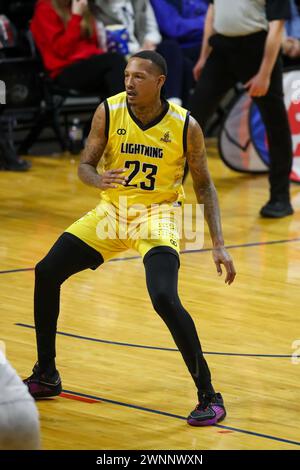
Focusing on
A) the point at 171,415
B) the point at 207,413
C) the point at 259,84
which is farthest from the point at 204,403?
the point at 259,84

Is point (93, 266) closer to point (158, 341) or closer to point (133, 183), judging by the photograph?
point (133, 183)

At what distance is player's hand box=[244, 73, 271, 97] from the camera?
8.32m

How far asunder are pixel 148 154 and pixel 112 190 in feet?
0.76

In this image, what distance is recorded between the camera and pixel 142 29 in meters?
10.6

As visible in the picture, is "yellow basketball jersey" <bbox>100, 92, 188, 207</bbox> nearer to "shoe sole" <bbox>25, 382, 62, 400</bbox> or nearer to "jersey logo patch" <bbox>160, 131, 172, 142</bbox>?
"jersey logo patch" <bbox>160, 131, 172, 142</bbox>

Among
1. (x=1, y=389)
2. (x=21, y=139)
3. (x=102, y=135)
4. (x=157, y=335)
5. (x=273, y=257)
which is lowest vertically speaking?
(x=21, y=139)

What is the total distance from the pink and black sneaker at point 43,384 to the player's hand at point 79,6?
5.69 m

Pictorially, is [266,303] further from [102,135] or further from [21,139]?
[21,139]

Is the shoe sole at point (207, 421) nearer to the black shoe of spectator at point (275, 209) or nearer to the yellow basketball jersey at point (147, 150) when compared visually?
the yellow basketball jersey at point (147, 150)

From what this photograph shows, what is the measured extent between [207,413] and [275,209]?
411cm

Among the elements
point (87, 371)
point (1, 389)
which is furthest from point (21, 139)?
point (1, 389)

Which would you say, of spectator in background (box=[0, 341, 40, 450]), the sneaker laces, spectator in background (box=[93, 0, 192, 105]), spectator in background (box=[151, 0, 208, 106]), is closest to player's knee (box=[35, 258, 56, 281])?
the sneaker laces

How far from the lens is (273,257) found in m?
7.64

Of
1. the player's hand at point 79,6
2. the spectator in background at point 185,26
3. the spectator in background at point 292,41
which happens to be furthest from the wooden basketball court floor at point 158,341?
the spectator in background at point 292,41
